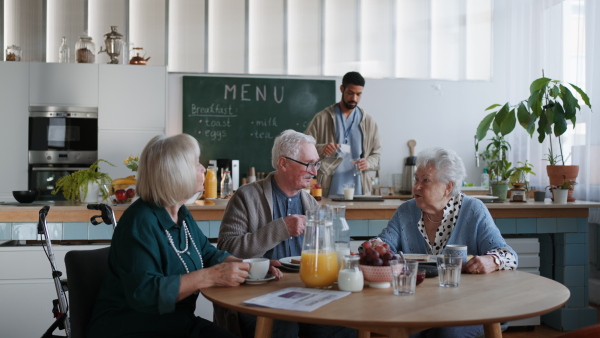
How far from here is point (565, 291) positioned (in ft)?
5.84

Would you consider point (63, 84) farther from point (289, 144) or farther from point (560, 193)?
point (560, 193)

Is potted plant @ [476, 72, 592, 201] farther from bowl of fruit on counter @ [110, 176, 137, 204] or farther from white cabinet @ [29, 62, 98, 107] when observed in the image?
white cabinet @ [29, 62, 98, 107]

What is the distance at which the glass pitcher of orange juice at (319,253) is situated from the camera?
5.78ft

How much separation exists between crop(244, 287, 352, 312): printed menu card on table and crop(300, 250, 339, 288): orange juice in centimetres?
3

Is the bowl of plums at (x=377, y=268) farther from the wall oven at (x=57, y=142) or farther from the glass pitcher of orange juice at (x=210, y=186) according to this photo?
the wall oven at (x=57, y=142)

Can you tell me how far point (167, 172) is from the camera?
72.4 inches

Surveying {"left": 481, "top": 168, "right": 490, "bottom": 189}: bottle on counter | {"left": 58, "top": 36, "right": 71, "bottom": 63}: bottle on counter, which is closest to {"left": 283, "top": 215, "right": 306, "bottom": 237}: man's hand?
{"left": 58, "top": 36, "right": 71, "bottom": 63}: bottle on counter

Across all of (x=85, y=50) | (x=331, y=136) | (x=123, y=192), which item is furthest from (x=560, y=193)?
(x=85, y=50)

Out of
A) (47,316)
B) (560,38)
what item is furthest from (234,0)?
(47,316)

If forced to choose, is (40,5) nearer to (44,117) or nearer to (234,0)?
(44,117)

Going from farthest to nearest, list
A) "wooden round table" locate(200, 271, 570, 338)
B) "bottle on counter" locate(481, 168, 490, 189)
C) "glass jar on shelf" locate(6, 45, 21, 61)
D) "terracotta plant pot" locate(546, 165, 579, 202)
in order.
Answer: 1. "bottle on counter" locate(481, 168, 490, 189)
2. "glass jar on shelf" locate(6, 45, 21, 61)
3. "terracotta plant pot" locate(546, 165, 579, 202)
4. "wooden round table" locate(200, 271, 570, 338)

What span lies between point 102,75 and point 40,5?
0.96 metres

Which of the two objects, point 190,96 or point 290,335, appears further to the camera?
point 190,96

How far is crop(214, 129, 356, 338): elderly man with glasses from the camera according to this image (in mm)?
2334
